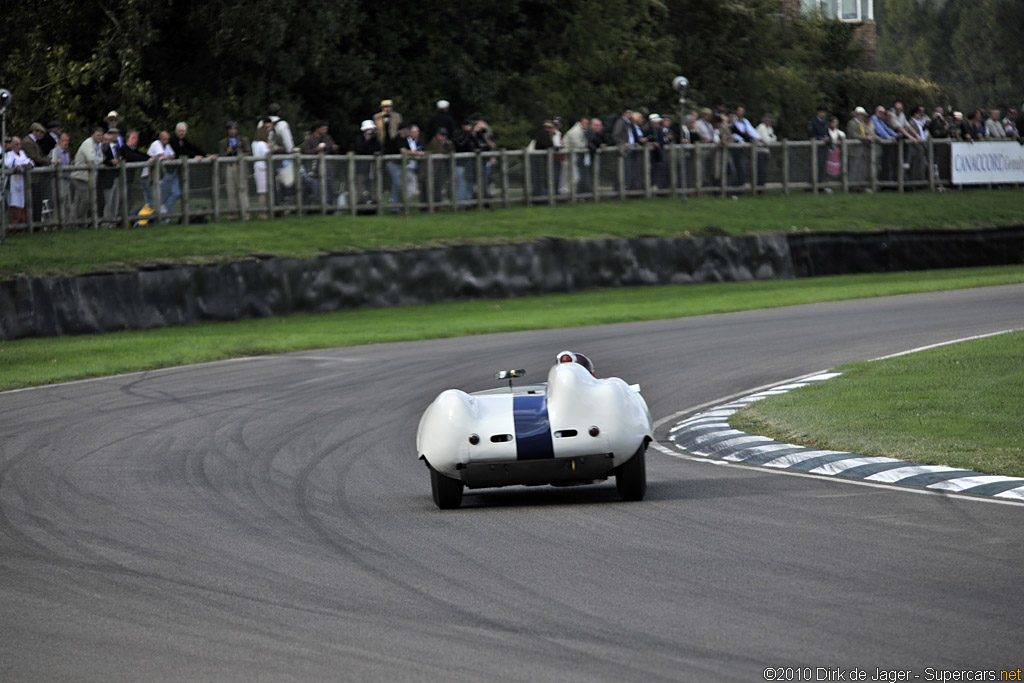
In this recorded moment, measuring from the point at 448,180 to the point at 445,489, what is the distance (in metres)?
20.8

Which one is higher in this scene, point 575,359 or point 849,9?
point 849,9

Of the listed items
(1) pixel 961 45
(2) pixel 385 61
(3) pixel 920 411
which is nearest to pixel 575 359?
(3) pixel 920 411

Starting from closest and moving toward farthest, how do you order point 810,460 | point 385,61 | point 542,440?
point 542,440 < point 810,460 < point 385,61

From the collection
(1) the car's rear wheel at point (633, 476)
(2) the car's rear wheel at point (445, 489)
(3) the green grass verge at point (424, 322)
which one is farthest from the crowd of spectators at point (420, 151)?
(1) the car's rear wheel at point (633, 476)

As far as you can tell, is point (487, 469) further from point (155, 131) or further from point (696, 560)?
point (155, 131)

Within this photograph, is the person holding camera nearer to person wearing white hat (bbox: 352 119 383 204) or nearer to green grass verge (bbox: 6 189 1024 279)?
person wearing white hat (bbox: 352 119 383 204)

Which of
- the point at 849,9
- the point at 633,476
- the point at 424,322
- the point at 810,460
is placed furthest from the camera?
the point at 849,9

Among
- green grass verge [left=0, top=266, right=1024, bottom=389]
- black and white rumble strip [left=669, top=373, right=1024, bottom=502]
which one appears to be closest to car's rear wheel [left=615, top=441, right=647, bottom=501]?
black and white rumble strip [left=669, top=373, right=1024, bottom=502]

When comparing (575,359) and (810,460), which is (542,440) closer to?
(575,359)

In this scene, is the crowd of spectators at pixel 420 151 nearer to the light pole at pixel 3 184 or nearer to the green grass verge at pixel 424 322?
the light pole at pixel 3 184

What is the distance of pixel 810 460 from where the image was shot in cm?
1062

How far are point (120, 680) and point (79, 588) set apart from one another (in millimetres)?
1668

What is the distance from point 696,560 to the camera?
23.2 ft

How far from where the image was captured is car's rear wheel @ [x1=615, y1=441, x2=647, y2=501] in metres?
8.99
